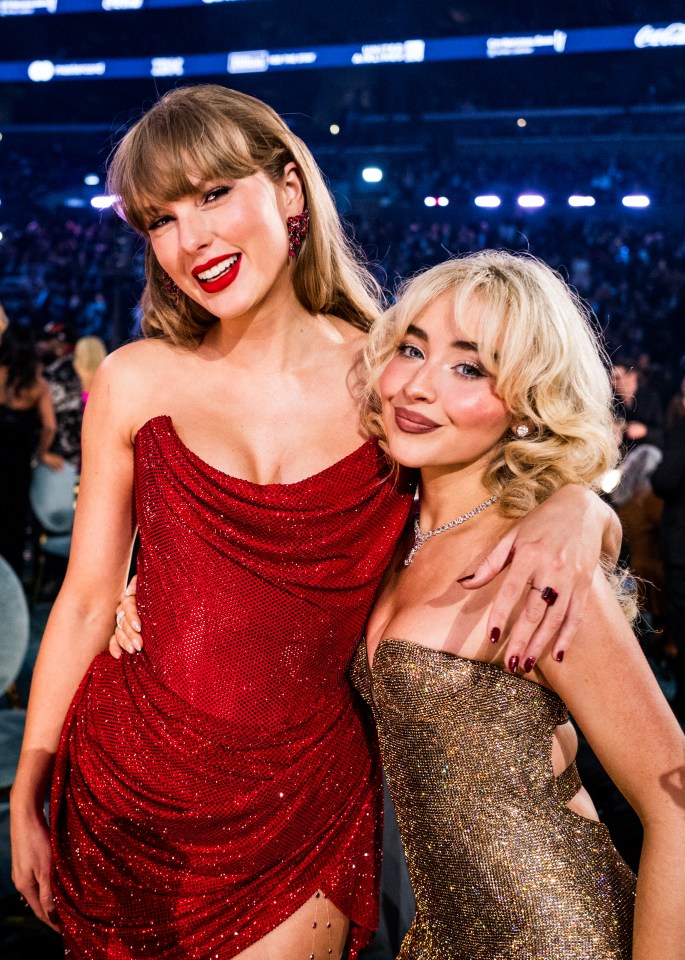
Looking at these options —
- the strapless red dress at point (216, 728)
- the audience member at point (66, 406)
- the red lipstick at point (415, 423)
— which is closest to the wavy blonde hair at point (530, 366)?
the red lipstick at point (415, 423)

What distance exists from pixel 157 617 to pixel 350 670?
0.34 meters

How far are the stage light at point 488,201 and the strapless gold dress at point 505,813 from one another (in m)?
10.4

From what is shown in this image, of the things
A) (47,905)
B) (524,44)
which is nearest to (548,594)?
(47,905)

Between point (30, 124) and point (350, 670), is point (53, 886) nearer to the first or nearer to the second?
point (350, 670)

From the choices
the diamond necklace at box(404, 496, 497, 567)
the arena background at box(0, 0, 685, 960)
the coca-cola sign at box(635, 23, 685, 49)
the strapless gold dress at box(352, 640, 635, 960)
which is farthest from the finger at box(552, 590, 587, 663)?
the coca-cola sign at box(635, 23, 685, 49)

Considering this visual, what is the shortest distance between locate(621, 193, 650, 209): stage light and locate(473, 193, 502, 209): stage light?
4.79 ft

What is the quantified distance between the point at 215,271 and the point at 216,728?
733mm

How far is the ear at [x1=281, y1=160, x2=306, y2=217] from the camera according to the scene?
65.0 inches

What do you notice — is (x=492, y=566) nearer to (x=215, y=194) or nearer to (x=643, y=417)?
(x=215, y=194)

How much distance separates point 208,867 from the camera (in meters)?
1.44

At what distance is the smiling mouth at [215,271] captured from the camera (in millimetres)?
1499

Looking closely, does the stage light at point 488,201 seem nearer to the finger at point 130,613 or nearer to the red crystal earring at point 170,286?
the red crystal earring at point 170,286

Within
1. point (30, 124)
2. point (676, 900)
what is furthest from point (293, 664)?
point (30, 124)

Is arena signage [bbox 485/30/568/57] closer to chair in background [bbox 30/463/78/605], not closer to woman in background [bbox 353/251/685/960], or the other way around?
chair in background [bbox 30/463/78/605]
